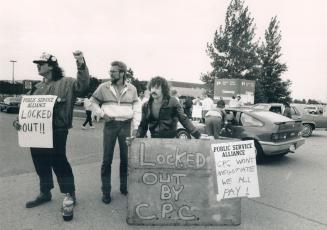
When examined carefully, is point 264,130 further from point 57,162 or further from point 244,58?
point 244,58

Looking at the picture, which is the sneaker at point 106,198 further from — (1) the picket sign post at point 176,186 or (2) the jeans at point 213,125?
(2) the jeans at point 213,125

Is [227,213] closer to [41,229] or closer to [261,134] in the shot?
[41,229]

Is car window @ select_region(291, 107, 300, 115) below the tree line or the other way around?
below

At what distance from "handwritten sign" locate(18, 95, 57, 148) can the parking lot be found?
914mm

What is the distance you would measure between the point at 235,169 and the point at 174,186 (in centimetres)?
76

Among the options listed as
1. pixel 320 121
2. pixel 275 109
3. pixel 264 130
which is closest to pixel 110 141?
pixel 264 130

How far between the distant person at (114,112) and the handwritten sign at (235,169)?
52.8 inches

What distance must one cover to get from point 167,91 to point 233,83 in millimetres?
24835

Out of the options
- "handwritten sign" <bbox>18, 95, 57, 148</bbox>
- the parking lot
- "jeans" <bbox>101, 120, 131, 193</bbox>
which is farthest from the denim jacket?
the parking lot

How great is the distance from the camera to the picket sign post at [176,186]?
4082 mm

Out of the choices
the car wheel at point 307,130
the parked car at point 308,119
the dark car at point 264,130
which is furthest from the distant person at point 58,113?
the car wheel at point 307,130

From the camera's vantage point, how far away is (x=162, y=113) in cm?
471

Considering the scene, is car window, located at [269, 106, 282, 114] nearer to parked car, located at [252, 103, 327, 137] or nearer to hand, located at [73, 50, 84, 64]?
parked car, located at [252, 103, 327, 137]

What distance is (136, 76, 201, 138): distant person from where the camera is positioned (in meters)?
4.65
